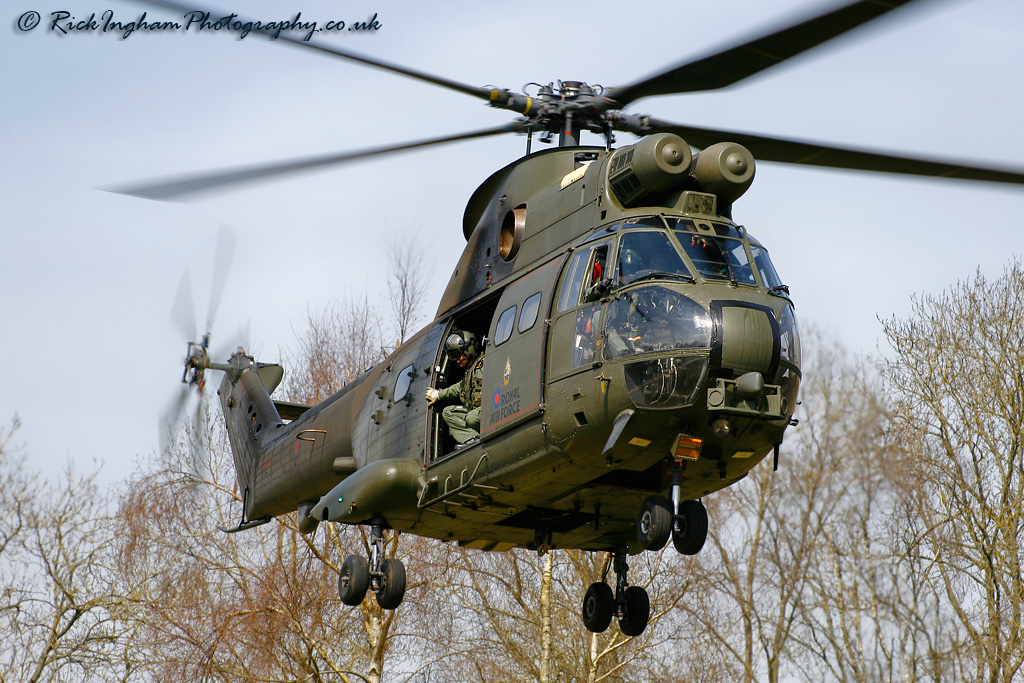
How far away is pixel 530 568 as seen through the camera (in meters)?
24.1

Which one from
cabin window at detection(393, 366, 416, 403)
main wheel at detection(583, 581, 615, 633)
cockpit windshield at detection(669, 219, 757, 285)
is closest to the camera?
cockpit windshield at detection(669, 219, 757, 285)

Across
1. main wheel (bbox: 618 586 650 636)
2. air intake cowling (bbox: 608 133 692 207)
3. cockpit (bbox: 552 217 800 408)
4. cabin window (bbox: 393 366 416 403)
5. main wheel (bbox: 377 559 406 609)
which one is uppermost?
air intake cowling (bbox: 608 133 692 207)

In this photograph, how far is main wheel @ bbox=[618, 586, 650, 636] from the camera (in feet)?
39.4

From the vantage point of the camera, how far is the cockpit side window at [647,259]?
9.87m

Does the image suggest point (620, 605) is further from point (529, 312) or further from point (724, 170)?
point (724, 170)

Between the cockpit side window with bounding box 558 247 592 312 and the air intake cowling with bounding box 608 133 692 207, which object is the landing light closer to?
the cockpit side window with bounding box 558 247 592 312

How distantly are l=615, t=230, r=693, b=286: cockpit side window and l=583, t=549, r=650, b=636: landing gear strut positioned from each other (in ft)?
11.8

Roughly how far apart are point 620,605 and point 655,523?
2491 mm

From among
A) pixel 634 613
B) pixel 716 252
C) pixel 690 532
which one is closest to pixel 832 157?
pixel 716 252

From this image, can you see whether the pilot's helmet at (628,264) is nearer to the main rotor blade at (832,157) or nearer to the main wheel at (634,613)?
the main rotor blade at (832,157)

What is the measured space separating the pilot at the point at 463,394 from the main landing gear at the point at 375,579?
1606 millimetres

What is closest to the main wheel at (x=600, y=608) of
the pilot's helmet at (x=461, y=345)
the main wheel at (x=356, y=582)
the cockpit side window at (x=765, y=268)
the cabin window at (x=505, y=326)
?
the main wheel at (x=356, y=582)

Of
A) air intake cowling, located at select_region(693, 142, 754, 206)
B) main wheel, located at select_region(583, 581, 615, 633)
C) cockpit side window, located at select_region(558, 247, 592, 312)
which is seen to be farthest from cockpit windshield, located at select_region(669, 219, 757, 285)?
main wheel, located at select_region(583, 581, 615, 633)

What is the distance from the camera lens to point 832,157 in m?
11.3
